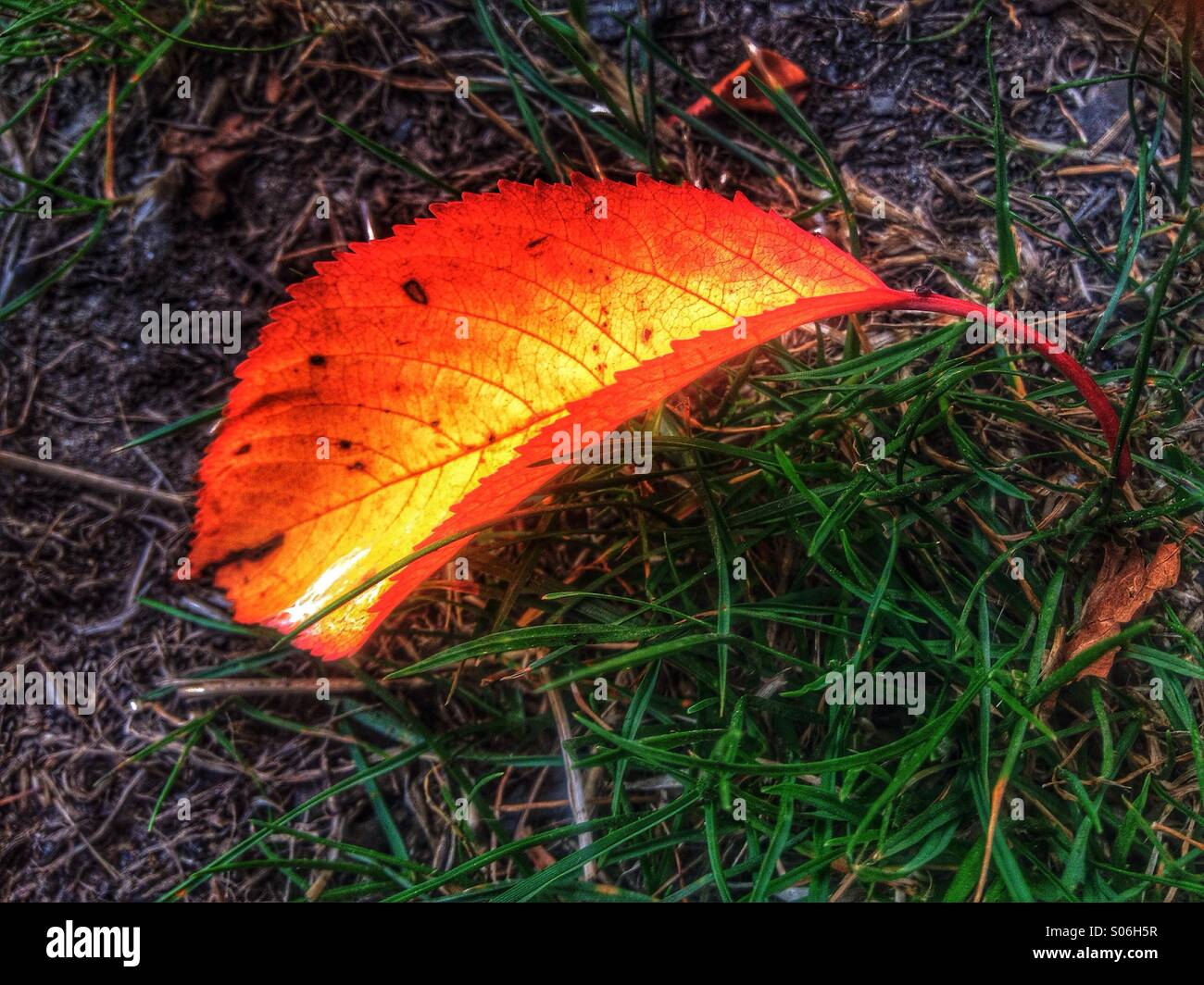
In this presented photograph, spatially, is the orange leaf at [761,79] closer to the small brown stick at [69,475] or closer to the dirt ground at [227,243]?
the dirt ground at [227,243]

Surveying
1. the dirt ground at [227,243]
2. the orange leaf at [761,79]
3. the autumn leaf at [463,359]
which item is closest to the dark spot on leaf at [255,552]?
the autumn leaf at [463,359]

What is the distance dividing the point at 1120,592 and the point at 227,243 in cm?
150

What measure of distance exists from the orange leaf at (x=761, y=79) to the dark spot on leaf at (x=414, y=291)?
624 millimetres

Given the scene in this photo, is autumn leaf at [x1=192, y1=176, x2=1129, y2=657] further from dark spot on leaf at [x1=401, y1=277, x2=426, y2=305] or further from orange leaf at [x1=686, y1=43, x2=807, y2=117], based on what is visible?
orange leaf at [x1=686, y1=43, x2=807, y2=117]

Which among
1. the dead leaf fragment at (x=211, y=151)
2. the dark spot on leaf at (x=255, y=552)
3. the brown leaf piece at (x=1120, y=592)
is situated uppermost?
the dead leaf fragment at (x=211, y=151)

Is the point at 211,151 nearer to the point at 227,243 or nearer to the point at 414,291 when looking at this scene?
the point at 227,243

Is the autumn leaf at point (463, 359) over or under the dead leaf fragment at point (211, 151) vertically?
under

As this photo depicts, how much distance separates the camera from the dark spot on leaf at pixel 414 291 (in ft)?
3.81

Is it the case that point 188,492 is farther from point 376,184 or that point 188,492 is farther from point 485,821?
point 485,821

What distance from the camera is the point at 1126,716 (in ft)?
4.21

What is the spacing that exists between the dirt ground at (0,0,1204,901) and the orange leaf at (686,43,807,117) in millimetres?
25

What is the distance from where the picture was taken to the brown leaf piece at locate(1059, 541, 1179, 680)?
1.25 meters

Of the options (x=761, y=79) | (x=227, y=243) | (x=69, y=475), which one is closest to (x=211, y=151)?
(x=227, y=243)

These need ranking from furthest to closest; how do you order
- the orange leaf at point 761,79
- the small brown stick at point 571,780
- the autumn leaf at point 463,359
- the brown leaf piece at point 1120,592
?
the orange leaf at point 761,79 → the small brown stick at point 571,780 → the brown leaf piece at point 1120,592 → the autumn leaf at point 463,359
